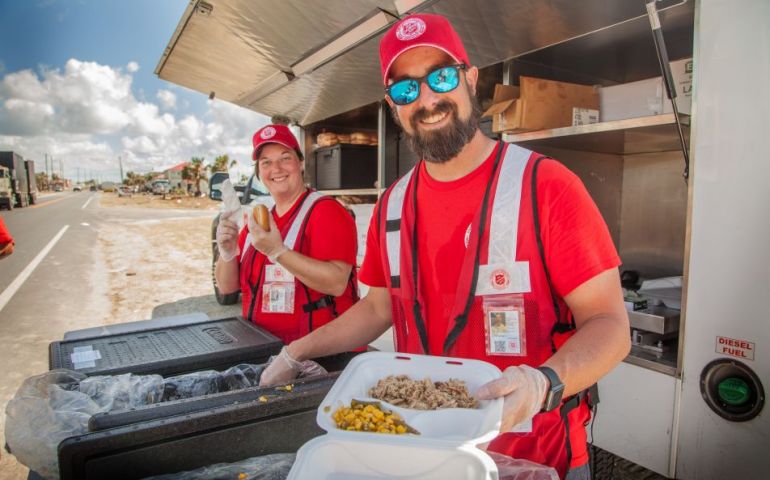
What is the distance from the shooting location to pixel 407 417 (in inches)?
43.2

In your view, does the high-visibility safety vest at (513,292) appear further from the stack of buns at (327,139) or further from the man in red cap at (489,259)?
the stack of buns at (327,139)

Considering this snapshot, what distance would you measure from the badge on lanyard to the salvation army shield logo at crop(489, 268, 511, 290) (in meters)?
1.38

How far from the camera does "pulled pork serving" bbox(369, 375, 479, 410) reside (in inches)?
44.3

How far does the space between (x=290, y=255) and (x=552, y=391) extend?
164 cm

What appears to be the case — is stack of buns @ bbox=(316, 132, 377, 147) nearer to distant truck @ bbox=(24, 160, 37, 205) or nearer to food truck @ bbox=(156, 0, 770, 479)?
food truck @ bbox=(156, 0, 770, 479)

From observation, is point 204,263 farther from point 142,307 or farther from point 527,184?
point 527,184

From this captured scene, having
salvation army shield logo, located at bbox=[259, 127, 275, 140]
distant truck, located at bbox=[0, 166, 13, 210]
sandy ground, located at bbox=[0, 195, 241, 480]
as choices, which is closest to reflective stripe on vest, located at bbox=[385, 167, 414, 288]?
salvation army shield logo, located at bbox=[259, 127, 275, 140]

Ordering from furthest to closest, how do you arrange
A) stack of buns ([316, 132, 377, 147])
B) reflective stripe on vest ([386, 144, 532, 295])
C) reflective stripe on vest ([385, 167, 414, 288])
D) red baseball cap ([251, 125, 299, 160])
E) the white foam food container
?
stack of buns ([316, 132, 377, 147]), red baseball cap ([251, 125, 299, 160]), reflective stripe on vest ([385, 167, 414, 288]), reflective stripe on vest ([386, 144, 532, 295]), the white foam food container

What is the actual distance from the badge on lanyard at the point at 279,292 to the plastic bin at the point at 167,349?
17 centimetres

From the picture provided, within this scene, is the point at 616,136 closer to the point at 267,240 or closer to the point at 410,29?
the point at 410,29

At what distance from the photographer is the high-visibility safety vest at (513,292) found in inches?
60.3

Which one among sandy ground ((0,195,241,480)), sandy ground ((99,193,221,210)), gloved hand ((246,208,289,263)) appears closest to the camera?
gloved hand ((246,208,289,263))

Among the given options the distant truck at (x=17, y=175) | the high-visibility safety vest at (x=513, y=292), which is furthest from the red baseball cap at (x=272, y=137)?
the distant truck at (x=17, y=175)

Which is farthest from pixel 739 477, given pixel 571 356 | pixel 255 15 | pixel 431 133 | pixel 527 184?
pixel 255 15
